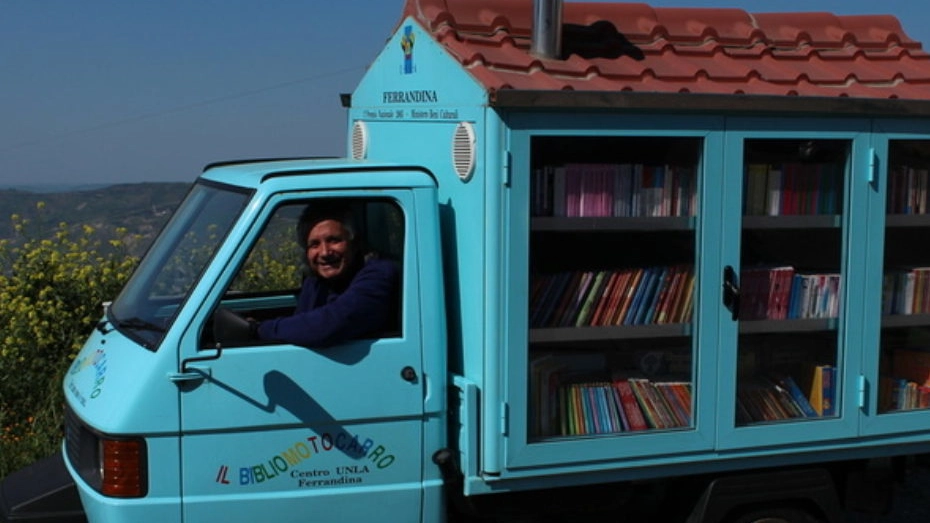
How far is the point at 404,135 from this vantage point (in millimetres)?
4805

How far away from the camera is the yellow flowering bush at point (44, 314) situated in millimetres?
6520

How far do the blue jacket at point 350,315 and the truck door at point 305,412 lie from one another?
30 millimetres

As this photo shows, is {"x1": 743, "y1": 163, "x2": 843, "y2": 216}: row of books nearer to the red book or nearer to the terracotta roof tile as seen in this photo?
the terracotta roof tile

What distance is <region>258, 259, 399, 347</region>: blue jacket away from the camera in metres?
4.00

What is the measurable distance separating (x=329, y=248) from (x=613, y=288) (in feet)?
3.64

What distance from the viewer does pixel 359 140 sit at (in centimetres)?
523

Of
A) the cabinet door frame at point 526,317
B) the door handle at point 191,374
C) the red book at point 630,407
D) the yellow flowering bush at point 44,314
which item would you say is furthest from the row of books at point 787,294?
the yellow flowering bush at point 44,314

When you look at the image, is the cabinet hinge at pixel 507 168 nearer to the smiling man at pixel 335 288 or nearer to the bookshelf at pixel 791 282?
the smiling man at pixel 335 288

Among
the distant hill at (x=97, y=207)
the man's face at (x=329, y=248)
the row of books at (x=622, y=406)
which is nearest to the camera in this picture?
the man's face at (x=329, y=248)

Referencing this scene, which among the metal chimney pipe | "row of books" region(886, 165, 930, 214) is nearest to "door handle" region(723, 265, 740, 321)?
"row of books" region(886, 165, 930, 214)

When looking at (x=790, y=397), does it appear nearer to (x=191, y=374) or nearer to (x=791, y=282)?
(x=791, y=282)

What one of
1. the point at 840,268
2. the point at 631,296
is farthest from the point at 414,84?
the point at 840,268

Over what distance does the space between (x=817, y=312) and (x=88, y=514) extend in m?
2.92

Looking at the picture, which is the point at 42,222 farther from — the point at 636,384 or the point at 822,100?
the point at 822,100
